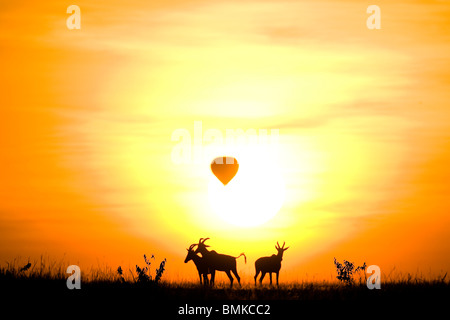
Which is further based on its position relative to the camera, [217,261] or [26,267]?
[217,261]

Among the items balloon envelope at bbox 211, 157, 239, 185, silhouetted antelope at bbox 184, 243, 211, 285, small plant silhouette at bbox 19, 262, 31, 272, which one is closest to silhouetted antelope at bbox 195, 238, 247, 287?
silhouetted antelope at bbox 184, 243, 211, 285

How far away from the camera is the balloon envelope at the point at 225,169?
46.8 meters

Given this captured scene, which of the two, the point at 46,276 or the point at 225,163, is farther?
the point at 225,163

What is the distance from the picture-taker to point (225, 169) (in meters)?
46.8

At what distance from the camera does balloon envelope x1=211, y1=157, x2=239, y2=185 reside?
46.8 m

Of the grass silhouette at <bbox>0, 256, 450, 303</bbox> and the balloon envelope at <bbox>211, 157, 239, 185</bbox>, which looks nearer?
the grass silhouette at <bbox>0, 256, 450, 303</bbox>

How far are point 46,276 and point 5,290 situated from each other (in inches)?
103

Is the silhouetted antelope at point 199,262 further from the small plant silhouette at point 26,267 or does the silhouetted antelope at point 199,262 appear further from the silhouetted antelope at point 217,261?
the small plant silhouette at point 26,267

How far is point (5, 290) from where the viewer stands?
23.7 meters

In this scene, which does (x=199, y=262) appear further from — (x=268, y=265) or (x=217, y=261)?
(x=268, y=265)

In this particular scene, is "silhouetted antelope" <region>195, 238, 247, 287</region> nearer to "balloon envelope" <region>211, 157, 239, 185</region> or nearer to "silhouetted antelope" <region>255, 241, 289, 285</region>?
"silhouetted antelope" <region>255, 241, 289, 285</region>

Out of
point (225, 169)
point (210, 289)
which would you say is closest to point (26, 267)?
point (210, 289)
